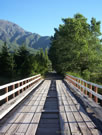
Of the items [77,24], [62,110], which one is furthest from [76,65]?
[62,110]

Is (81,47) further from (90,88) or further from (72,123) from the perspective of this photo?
(72,123)

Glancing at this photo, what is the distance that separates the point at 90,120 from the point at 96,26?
34021 millimetres

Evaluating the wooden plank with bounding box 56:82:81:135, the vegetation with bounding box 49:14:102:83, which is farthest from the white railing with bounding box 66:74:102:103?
the vegetation with bounding box 49:14:102:83

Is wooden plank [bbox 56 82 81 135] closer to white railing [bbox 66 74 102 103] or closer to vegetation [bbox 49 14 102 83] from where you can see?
white railing [bbox 66 74 102 103]

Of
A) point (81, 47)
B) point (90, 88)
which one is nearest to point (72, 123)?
point (90, 88)

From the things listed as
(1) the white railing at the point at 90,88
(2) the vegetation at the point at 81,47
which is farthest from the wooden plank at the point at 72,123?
(2) the vegetation at the point at 81,47

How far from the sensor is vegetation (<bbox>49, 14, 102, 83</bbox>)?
1347 inches

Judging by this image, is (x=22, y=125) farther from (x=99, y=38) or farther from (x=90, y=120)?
(x=99, y=38)

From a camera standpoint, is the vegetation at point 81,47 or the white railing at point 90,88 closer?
the white railing at point 90,88

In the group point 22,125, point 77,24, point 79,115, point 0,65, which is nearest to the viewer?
point 22,125

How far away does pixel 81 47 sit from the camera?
3384 centimetres

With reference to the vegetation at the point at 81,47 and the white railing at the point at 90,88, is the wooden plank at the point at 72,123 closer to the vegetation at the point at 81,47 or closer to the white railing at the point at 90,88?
the white railing at the point at 90,88

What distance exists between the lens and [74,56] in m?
34.6

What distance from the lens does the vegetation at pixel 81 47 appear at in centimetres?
3422
